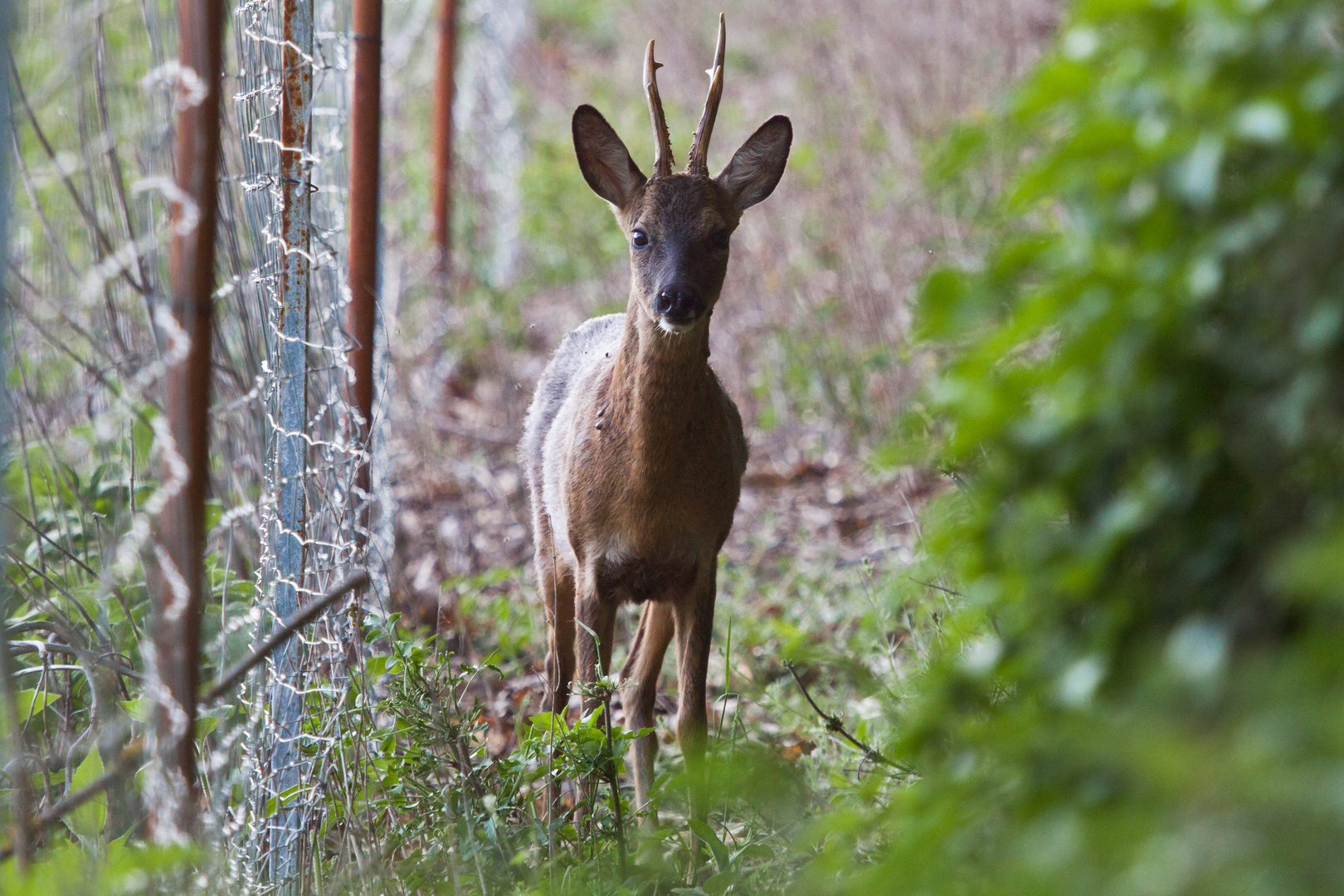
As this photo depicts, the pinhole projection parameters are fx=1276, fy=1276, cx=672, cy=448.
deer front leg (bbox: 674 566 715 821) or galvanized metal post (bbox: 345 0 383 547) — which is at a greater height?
galvanized metal post (bbox: 345 0 383 547)

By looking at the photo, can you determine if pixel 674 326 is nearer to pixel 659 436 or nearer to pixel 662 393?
pixel 662 393

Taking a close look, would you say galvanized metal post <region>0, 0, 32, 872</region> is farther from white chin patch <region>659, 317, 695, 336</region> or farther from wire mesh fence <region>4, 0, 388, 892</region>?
white chin patch <region>659, 317, 695, 336</region>

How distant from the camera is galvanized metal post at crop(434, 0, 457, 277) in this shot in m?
7.64

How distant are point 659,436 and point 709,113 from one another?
1.01 metres

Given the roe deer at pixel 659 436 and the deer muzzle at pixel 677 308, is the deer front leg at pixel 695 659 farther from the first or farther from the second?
the deer muzzle at pixel 677 308

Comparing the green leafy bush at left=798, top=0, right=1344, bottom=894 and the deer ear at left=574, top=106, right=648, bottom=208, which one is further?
the deer ear at left=574, top=106, right=648, bottom=208

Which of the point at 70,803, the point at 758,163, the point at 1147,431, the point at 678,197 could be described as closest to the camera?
the point at 1147,431

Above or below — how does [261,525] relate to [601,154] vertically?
below

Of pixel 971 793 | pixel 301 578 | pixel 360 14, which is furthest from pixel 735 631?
pixel 971 793

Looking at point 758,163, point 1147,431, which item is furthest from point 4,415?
point 758,163

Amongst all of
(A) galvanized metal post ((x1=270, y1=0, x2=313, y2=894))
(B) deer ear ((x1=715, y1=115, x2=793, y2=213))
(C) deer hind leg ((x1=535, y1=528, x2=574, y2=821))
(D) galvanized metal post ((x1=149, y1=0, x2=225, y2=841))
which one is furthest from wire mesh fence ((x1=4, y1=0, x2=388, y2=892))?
(B) deer ear ((x1=715, y1=115, x2=793, y2=213))

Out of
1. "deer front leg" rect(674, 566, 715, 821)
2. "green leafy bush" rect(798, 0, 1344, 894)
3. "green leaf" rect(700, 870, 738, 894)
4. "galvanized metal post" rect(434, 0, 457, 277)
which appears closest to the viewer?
"green leafy bush" rect(798, 0, 1344, 894)

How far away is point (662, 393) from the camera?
12.8 ft

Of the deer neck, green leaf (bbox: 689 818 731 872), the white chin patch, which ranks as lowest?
green leaf (bbox: 689 818 731 872)
